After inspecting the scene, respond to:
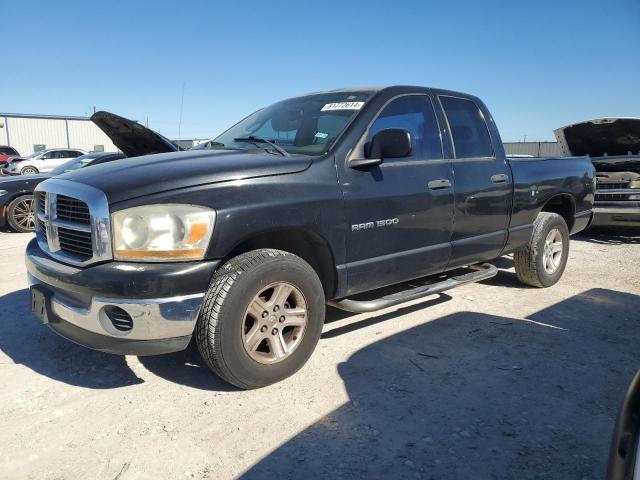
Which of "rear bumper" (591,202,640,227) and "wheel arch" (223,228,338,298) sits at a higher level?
"wheel arch" (223,228,338,298)

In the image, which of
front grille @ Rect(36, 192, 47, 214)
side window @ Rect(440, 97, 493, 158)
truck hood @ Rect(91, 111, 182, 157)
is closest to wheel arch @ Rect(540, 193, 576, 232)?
side window @ Rect(440, 97, 493, 158)

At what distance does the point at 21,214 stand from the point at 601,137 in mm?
10122

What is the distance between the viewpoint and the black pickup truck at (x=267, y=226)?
2.59 metres

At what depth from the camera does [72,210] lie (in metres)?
2.85

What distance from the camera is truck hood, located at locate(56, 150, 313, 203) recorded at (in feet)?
8.67

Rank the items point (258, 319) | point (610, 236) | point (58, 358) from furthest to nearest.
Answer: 1. point (610, 236)
2. point (58, 358)
3. point (258, 319)

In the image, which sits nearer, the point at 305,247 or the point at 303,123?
the point at 305,247

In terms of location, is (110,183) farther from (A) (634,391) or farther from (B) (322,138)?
(A) (634,391)

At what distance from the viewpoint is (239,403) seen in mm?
2834

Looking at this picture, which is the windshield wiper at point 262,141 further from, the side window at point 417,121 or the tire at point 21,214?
the tire at point 21,214

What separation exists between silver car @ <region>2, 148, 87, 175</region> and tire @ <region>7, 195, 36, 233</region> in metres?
15.2

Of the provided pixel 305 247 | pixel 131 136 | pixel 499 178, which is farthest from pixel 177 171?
A: pixel 499 178

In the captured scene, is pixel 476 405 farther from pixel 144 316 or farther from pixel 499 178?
pixel 499 178

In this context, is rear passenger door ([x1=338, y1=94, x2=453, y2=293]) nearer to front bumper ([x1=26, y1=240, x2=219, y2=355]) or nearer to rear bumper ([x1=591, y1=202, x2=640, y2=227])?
front bumper ([x1=26, y1=240, x2=219, y2=355])
